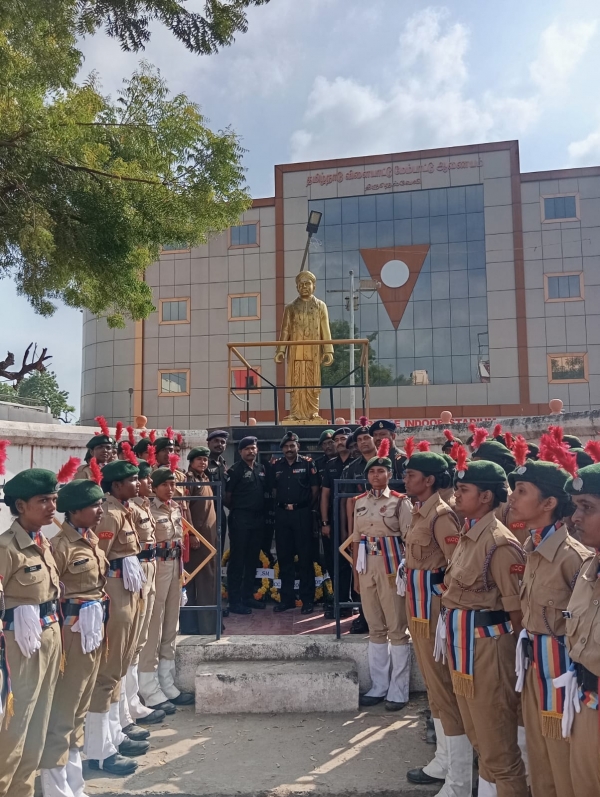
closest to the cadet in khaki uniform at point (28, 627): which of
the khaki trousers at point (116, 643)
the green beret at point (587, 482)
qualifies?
the khaki trousers at point (116, 643)

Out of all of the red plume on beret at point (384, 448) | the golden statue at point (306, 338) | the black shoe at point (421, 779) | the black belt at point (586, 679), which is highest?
the golden statue at point (306, 338)

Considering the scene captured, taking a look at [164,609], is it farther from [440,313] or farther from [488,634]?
[440,313]

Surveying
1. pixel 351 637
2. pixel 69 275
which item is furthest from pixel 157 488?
pixel 69 275

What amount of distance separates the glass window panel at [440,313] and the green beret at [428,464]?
2365 centimetres

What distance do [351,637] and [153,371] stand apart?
24.7 metres

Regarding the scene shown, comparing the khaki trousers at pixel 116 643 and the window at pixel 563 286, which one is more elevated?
the window at pixel 563 286

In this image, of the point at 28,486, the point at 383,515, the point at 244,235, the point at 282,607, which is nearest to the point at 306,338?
the point at 282,607

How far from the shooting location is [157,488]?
561cm

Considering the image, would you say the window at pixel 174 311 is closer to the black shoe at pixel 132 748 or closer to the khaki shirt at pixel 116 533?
the khaki shirt at pixel 116 533

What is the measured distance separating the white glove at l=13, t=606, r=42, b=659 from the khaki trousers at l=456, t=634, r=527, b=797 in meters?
2.24

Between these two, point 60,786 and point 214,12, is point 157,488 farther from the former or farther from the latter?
point 214,12

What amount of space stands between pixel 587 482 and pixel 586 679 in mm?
778

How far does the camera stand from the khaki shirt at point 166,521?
5496 mm

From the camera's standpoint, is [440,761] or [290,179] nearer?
[440,761]
